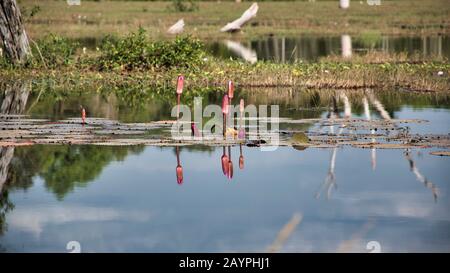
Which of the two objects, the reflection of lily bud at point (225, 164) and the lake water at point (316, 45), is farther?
the lake water at point (316, 45)

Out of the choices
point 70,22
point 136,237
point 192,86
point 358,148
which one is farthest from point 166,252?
point 70,22

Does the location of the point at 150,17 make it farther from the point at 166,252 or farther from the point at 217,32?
the point at 166,252

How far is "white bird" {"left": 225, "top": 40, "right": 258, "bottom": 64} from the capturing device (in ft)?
118

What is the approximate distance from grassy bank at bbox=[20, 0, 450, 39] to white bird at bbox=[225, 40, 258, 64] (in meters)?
2.76

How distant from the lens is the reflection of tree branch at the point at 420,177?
14.4 meters

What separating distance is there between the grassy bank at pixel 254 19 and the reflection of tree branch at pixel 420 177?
27.7m

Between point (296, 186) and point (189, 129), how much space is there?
4040 mm

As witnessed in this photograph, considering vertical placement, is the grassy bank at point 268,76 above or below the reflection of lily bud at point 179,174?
above

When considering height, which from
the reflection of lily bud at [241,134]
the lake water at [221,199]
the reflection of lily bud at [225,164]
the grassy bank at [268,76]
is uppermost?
the grassy bank at [268,76]

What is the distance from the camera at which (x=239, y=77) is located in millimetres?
27266

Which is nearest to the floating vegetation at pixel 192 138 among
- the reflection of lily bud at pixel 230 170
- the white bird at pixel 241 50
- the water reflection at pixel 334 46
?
the reflection of lily bud at pixel 230 170

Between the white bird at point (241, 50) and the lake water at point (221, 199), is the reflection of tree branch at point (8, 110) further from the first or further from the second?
the white bird at point (241, 50)

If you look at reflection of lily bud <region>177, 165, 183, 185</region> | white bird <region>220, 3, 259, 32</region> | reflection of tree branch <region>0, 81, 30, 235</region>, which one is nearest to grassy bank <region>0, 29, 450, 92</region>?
reflection of tree branch <region>0, 81, 30, 235</region>

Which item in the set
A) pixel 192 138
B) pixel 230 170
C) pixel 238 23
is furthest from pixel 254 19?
pixel 230 170
